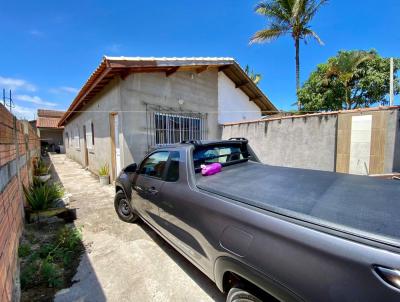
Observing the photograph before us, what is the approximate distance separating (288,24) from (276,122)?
9.08m

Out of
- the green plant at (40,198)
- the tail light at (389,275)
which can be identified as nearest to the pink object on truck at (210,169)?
the tail light at (389,275)

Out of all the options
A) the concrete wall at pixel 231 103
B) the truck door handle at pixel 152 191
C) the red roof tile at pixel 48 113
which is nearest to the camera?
the truck door handle at pixel 152 191

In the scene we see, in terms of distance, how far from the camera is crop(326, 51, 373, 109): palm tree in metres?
10.7

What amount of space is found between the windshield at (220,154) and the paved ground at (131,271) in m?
1.41

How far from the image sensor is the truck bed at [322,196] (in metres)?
1.22

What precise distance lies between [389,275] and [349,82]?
13.4 meters

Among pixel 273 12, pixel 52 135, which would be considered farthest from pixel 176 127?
pixel 52 135

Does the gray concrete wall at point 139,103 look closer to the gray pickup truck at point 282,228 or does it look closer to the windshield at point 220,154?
the gray pickup truck at point 282,228

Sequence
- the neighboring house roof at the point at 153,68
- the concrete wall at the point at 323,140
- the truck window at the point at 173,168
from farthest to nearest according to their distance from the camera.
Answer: the neighboring house roof at the point at 153,68 → the concrete wall at the point at 323,140 → the truck window at the point at 173,168

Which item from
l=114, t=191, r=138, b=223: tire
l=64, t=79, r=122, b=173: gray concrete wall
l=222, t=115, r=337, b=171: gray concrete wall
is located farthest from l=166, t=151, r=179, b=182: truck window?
l=222, t=115, r=337, b=171: gray concrete wall

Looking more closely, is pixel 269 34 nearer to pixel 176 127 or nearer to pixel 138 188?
pixel 176 127

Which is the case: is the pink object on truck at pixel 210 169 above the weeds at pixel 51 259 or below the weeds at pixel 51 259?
above

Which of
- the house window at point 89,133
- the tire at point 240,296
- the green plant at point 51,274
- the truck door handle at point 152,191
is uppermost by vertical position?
the house window at point 89,133

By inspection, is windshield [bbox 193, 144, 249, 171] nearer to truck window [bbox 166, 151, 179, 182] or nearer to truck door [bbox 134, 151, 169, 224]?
truck window [bbox 166, 151, 179, 182]
